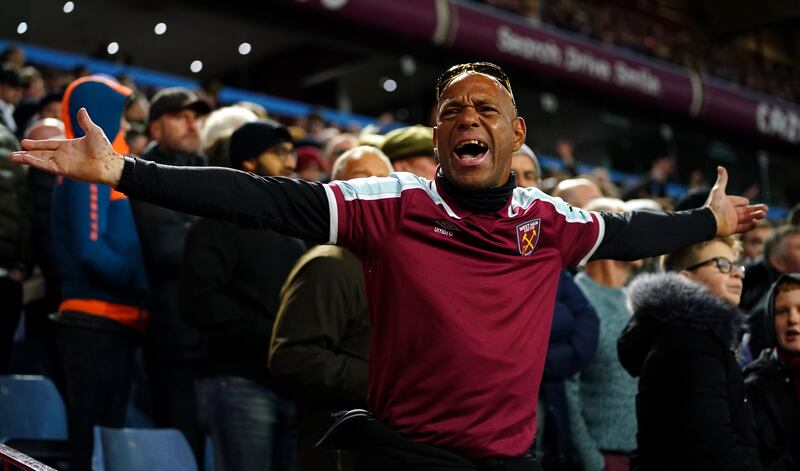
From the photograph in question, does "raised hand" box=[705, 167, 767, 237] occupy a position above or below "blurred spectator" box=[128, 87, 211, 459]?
above

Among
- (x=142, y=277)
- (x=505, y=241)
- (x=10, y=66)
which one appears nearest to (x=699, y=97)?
(x=10, y=66)

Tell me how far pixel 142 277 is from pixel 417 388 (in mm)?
1925

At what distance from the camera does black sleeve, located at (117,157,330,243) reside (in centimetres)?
188

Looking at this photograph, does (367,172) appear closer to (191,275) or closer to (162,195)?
(191,275)

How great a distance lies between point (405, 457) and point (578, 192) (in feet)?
7.56

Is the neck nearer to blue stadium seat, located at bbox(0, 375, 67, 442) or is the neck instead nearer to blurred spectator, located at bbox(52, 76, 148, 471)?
blurred spectator, located at bbox(52, 76, 148, 471)

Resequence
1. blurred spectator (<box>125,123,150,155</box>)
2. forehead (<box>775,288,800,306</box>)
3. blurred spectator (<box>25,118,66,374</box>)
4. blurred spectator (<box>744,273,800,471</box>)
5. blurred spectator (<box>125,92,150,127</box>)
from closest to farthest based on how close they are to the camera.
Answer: blurred spectator (<box>744,273,800,471</box>), forehead (<box>775,288,800,306</box>), blurred spectator (<box>25,118,66,374</box>), blurred spectator (<box>125,123,150,155</box>), blurred spectator (<box>125,92,150,127</box>)

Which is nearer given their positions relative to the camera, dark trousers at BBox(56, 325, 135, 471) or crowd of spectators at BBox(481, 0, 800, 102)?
dark trousers at BBox(56, 325, 135, 471)

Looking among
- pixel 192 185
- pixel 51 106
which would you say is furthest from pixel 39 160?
pixel 51 106

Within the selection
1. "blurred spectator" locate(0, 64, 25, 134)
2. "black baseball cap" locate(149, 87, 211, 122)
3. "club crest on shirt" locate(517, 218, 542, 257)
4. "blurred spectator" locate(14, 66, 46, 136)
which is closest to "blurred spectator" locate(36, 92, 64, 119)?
"blurred spectator" locate(14, 66, 46, 136)

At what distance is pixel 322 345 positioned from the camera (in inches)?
115

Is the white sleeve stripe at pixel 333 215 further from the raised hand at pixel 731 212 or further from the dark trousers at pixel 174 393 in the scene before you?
the dark trousers at pixel 174 393

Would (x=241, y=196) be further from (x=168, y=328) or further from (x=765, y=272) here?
(x=765, y=272)

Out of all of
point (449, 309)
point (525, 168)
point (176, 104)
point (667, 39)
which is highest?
point (667, 39)
